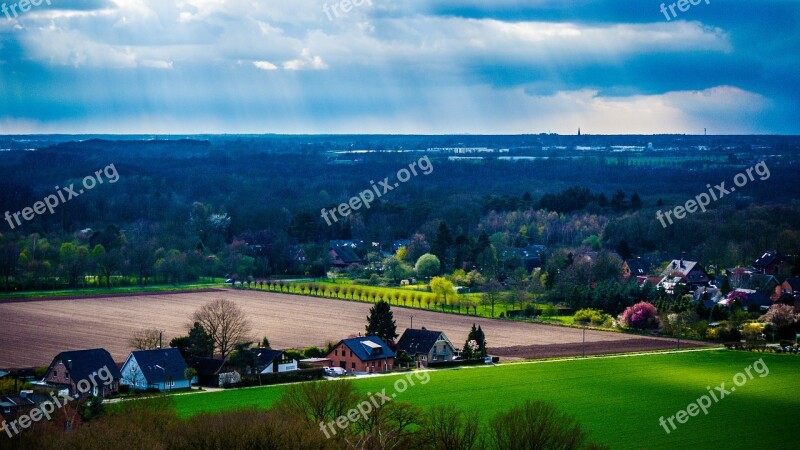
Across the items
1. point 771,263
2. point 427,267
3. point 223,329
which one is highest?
point 771,263

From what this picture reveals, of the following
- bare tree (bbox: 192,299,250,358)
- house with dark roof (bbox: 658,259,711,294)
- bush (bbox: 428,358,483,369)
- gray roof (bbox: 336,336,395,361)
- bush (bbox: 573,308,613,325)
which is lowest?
bush (bbox: 428,358,483,369)

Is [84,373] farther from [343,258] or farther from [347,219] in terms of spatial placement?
[347,219]

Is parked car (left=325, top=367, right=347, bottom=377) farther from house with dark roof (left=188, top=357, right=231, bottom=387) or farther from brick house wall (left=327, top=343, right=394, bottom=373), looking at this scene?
house with dark roof (left=188, top=357, right=231, bottom=387)

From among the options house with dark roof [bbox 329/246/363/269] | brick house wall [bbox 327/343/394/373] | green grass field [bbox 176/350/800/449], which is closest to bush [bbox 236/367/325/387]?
green grass field [bbox 176/350/800/449]

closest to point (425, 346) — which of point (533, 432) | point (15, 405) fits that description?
point (15, 405)

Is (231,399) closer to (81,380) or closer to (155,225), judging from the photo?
(81,380)

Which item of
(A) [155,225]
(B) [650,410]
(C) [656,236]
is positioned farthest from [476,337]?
(A) [155,225]

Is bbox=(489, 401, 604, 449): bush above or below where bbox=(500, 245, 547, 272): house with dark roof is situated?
below
